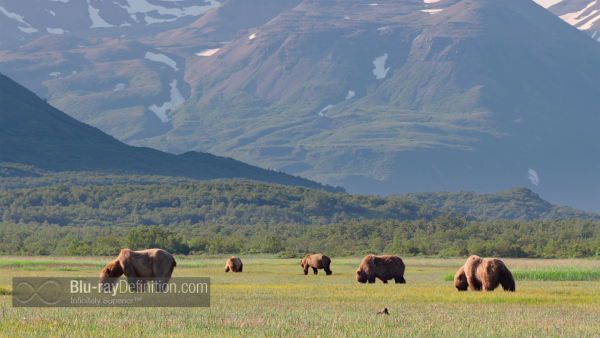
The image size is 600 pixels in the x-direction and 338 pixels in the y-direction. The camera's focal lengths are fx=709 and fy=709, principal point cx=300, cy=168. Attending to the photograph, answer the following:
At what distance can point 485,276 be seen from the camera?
26500 millimetres

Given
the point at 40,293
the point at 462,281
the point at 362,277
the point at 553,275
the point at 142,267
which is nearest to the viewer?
the point at 40,293

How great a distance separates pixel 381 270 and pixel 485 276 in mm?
8272

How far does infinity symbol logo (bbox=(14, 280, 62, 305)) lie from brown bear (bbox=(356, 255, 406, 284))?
15361mm

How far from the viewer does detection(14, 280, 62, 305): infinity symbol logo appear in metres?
19.8

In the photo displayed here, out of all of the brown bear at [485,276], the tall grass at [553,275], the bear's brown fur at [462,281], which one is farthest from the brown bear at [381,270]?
the tall grass at [553,275]

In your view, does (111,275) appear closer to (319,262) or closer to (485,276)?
(485,276)

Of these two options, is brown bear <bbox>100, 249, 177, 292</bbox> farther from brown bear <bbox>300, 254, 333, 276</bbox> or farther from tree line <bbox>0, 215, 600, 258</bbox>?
tree line <bbox>0, 215, 600, 258</bbox>

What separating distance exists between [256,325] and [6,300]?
8843mm

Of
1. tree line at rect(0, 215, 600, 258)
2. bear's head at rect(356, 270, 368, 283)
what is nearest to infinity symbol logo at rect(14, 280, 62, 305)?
bear's head at rect(356, 270, 368, 283)

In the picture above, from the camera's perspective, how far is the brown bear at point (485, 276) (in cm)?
2641

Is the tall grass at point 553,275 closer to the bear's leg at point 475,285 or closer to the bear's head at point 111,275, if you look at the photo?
the bear's leg at point 475,285

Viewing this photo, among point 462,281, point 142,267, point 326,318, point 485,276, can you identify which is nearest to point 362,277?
point 462,281

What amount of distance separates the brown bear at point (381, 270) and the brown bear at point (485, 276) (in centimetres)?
677

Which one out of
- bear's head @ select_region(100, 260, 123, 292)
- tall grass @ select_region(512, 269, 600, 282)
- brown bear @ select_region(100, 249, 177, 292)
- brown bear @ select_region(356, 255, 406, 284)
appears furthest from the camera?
tall grass @ select_region(512, 269, 600, 282)
